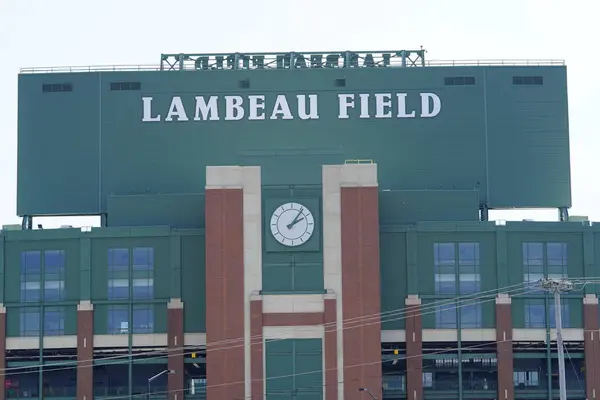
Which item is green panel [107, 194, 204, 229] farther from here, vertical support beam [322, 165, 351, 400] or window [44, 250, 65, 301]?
vertical support beam [322, 165, 351, 400]

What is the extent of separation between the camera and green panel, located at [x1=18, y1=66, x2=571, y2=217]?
484 ft

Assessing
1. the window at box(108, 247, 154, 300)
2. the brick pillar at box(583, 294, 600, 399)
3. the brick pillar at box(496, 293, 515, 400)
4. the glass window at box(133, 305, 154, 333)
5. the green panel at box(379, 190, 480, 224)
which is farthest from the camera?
the green panel at box(379, 190, 480, 224)

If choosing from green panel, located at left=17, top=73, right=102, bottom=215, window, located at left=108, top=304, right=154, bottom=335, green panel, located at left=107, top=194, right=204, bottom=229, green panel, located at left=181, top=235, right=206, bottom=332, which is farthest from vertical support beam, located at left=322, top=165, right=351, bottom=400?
green panel, located at left=17, top=73, right=102, bottom=215

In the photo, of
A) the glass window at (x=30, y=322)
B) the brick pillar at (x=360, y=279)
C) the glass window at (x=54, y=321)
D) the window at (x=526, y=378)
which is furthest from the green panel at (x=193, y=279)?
the window at (x=526, y=378)

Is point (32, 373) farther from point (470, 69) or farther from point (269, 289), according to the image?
point (470, 69)

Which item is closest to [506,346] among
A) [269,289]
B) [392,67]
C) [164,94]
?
[269,289]

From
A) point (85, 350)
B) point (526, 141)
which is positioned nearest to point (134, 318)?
point (85, 350)

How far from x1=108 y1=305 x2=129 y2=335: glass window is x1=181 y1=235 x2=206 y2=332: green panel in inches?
216

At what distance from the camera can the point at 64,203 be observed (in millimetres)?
148125

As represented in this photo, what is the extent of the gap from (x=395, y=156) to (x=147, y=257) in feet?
94.0

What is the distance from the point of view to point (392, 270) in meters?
135

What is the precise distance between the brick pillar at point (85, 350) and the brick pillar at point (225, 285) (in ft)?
41.3

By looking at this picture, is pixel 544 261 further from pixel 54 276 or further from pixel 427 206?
pixel 54 276

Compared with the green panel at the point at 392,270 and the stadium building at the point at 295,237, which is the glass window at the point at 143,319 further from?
the green panel at the point at 392,270
